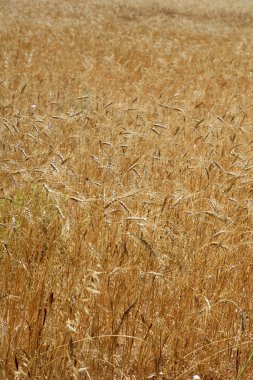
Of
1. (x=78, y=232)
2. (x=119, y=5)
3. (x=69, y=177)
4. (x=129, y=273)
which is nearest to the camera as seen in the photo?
(x=129, y=273)

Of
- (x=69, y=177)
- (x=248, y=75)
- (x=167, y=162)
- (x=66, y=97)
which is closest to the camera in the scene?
(x=69, y=177)

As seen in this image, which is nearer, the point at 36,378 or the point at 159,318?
the point at 36,378

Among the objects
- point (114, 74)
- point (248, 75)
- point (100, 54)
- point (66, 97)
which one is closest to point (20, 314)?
point (66, 97)

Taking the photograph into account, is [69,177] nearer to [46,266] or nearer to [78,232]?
[78,232]

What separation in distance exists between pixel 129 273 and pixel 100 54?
7.06 meters

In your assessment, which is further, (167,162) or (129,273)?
(167,162)

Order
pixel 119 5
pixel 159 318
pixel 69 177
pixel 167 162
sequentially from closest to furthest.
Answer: pixel 159 318 → pixel 69 177 → pixel 167 162 → pixel 119 5

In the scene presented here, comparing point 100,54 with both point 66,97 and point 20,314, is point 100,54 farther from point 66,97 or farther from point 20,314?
point 20,314

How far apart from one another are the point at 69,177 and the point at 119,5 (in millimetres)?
19655

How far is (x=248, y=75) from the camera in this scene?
721 cm

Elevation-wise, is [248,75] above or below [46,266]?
below

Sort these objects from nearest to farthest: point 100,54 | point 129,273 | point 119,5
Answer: point 129,273 → point 100,54 → point 119,5

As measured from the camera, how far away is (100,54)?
8.50m

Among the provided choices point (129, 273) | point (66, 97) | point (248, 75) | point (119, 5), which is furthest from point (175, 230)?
point (119, 5)
